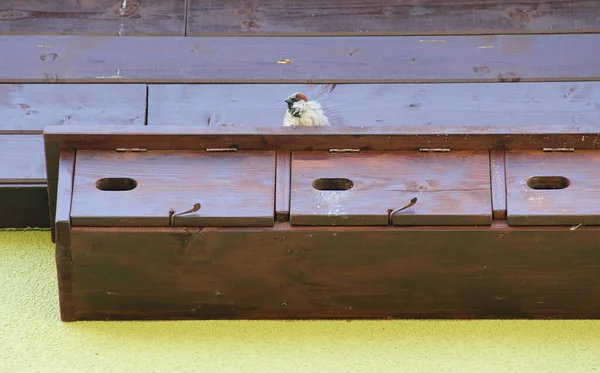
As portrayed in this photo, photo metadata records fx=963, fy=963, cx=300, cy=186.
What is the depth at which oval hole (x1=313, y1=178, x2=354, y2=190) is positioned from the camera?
2.07 metres

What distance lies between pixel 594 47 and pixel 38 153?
1486 millimetres

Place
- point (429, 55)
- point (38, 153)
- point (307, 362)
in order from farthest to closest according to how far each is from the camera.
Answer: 1. point (429, 55)
2. point (38, 153)
3. point (307, 362)

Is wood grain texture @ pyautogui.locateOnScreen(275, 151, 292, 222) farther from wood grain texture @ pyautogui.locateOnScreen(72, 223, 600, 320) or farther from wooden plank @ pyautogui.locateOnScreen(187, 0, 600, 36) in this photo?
wooden plank @ pyautogui.locateOnScreen(187, 0, 600, 36)

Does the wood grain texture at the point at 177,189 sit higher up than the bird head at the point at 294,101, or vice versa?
the bird head at the point at 294,101

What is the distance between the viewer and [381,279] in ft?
6.74

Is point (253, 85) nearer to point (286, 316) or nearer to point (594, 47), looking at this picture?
point (286, 316)

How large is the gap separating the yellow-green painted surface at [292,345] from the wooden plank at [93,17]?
836 millimetres

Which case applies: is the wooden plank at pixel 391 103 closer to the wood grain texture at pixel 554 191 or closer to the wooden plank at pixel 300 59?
the wooden plank at pixel 300 59

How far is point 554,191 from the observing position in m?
2.04

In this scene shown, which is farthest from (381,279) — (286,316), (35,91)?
(35,91)

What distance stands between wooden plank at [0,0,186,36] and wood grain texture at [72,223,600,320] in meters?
0.81

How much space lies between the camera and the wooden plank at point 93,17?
8.55ft

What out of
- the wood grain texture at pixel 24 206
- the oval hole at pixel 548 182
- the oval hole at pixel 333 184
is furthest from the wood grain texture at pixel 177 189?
the oval hole at pixel 548 182

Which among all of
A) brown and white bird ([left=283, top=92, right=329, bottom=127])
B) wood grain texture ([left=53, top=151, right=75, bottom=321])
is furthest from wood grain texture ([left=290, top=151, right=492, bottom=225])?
wood grain texture ([left=53, top=151, right=75, bottom=321])
